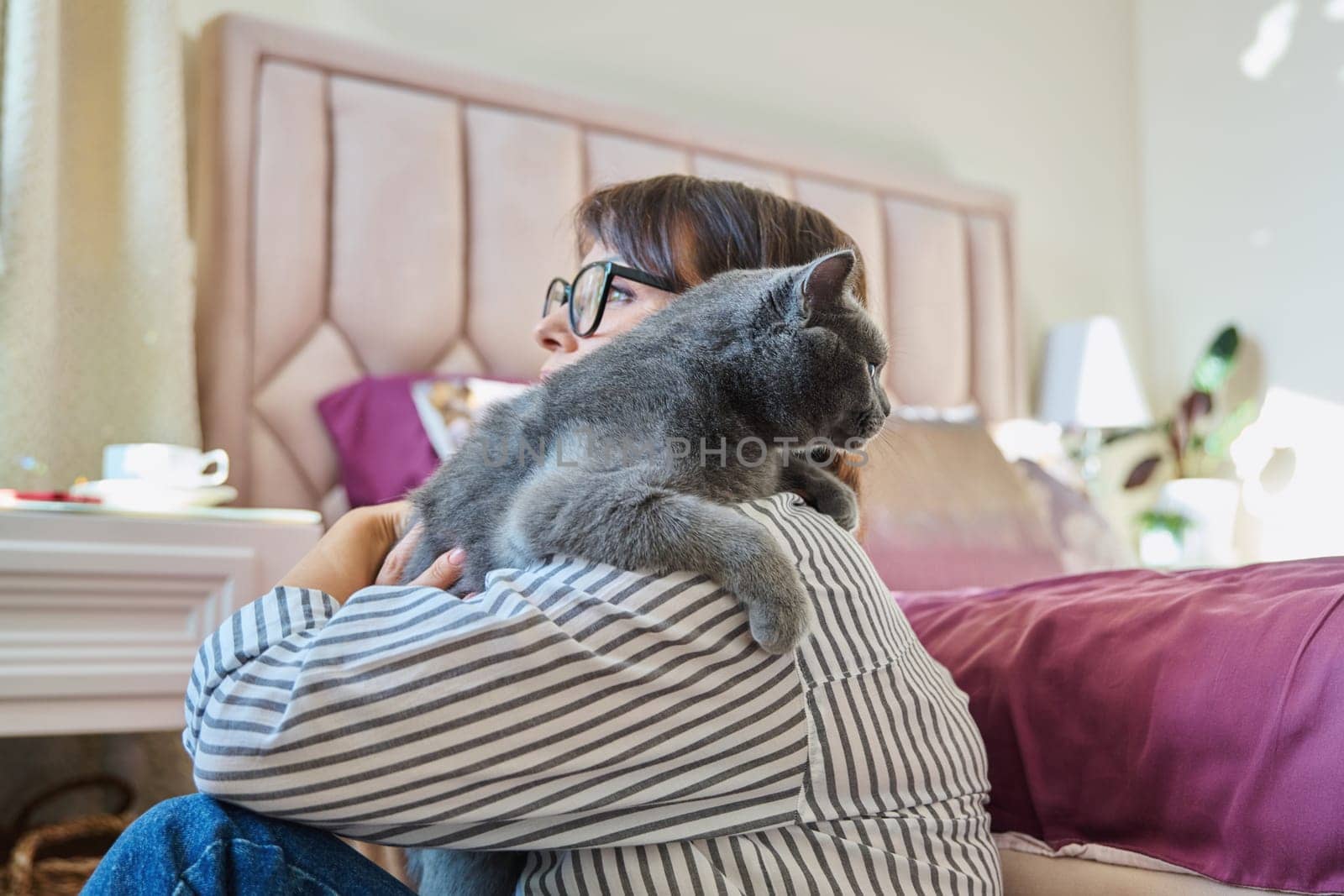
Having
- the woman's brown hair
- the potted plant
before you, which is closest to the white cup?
the woman's brown hair

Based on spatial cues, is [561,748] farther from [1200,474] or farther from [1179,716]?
[1200,474]

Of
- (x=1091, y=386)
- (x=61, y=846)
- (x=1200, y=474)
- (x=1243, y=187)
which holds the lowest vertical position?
(x=61, y=846)

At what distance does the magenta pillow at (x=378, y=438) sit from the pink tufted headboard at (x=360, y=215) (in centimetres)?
9

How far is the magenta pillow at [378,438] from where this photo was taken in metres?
1.95

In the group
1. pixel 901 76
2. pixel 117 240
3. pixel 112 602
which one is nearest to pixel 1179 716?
pixel 112 602

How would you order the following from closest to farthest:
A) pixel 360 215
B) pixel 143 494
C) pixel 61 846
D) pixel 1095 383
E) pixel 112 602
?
pixel 112 602, pixel 143 494, pixel 61 846, pixel 360 215, pixel 1095 383

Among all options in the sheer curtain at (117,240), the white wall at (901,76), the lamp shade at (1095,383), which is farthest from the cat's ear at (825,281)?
the lamp shade at (1095,383)

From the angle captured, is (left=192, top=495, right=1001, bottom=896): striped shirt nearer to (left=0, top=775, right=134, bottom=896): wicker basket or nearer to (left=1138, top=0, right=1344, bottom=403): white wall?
(left=0, top=775, right=134, bottom=896): wicker basket

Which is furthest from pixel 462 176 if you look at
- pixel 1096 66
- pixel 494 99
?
pixel 1096 66

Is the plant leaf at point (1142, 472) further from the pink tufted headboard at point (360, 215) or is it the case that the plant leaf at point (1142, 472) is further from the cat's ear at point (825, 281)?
the cat's ear at point (825, 281)

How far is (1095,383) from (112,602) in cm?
279

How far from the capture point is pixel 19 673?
139 centimetres

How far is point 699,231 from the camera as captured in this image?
45.0 inches

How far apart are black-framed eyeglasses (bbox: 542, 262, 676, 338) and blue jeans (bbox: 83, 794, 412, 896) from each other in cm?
60
